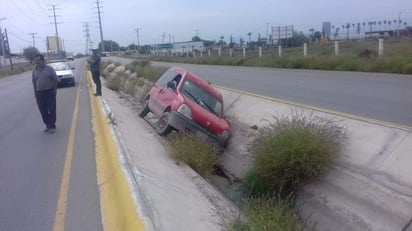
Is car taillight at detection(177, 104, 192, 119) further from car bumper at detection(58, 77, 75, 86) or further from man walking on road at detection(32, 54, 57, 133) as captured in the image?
car bumper at detection(58, 77, 75, 86)

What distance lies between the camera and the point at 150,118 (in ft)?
53.3

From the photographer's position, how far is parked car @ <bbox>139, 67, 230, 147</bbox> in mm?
11719

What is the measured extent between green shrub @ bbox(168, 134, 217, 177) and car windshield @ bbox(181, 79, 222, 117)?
2.28 m

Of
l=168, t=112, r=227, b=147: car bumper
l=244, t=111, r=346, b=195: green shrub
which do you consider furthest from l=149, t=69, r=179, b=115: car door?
l=244, t=111, r=346, b=195: green shrub

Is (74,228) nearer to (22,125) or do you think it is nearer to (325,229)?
(325,229)

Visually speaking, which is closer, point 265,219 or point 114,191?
point 265,219

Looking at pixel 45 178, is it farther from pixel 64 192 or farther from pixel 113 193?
pixel 113 193

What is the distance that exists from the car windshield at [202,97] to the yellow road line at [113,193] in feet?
9.57

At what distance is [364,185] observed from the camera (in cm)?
771

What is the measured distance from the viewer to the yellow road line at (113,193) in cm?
544

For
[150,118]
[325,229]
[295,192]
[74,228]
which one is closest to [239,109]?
[150,118]

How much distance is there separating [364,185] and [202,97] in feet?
19.5

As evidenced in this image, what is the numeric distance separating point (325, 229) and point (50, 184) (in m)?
4.18

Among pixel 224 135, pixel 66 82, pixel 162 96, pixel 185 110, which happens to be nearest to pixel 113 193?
pixel 185 110
